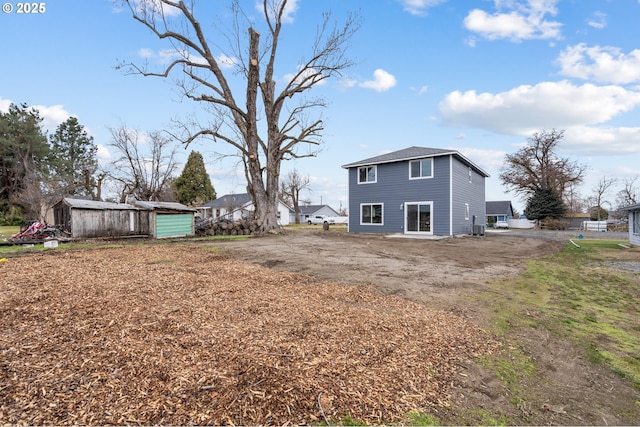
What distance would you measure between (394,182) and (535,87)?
28.0 feet

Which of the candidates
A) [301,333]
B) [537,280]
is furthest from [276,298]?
[537,280]

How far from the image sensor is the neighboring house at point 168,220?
1603 cm

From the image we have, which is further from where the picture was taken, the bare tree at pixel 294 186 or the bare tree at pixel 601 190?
the bare tree at pixel 294 186

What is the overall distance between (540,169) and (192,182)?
4379 cm

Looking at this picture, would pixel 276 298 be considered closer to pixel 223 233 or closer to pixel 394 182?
pixel 223 233

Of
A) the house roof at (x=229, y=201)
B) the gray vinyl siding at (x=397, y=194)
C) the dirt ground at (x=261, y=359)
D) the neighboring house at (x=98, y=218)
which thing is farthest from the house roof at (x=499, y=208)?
the dirt ground at (x=261, y=359)

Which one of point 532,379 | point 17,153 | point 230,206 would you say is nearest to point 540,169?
point 230,206

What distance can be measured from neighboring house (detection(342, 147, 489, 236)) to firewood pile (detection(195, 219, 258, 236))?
7.21 m

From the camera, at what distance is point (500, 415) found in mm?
2174

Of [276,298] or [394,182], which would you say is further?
[394,182]

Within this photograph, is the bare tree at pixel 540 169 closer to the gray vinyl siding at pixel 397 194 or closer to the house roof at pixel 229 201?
the gray vinyl siding at pixel 397 194

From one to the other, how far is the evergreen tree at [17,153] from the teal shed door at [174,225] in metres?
23.2

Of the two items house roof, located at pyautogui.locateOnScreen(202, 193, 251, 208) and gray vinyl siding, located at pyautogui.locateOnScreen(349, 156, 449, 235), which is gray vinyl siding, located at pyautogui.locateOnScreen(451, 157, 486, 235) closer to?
gray vinyl siding, located at pyautogui.locateOnScreen(349, 156, 449, 235)

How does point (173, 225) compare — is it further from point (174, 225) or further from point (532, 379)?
point (532, 379)
